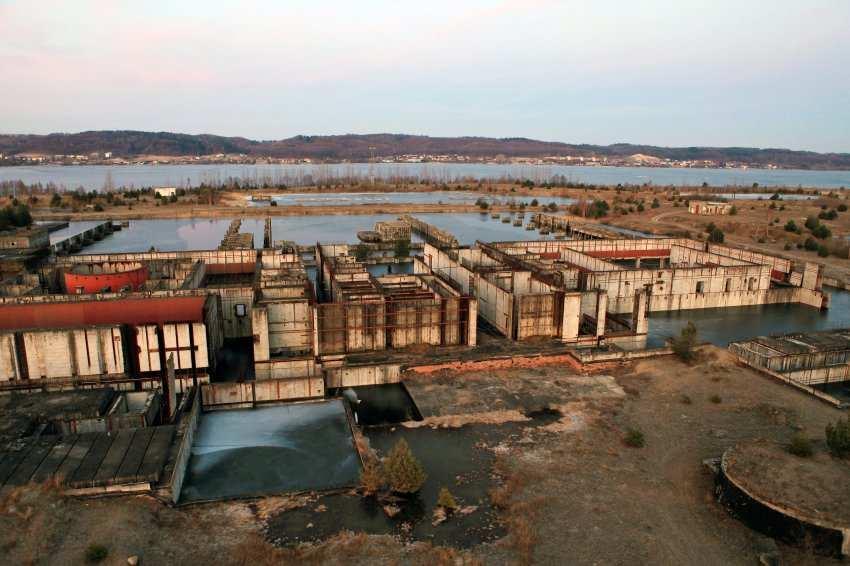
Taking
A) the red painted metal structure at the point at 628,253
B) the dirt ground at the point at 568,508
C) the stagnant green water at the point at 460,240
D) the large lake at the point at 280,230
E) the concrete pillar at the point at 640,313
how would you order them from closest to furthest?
1. the dirt ground at the point at 568,508
2. the concrete pillar at the point at 640,313
3. the stagnant green water at the point at 460,240
4. the red painted metal structure at the point at 628,253
5. the large lake at the point at 280,230

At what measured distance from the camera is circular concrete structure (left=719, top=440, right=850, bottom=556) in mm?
12062

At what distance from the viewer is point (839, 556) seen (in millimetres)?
11898

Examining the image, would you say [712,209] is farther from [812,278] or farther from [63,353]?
[63,353]

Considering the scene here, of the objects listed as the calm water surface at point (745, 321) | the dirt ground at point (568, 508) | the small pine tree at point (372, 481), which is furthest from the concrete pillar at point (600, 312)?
the small pine tree at point (372, 481)

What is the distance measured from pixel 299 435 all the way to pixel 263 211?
218ft

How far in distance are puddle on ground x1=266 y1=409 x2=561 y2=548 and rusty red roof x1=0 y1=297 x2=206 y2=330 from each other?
9550 mm

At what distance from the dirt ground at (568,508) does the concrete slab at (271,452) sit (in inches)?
38.6

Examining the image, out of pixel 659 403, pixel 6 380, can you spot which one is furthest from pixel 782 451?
pixel 6 380

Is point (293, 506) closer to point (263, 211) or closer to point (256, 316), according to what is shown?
point (256, 316)

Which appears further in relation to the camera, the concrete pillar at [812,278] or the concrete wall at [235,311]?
the concrete pillar at [812,278]

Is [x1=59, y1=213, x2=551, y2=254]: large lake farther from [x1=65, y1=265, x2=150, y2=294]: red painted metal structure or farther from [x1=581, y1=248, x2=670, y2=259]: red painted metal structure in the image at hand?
[x1=65, y1=265, x2=150, y2=294]: red painted metal structure

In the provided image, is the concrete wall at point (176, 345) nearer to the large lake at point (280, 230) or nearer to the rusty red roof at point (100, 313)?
the rusty red roof at point (100, 313)

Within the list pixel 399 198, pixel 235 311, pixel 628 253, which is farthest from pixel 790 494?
pixel 399 198

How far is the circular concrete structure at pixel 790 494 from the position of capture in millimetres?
12062
